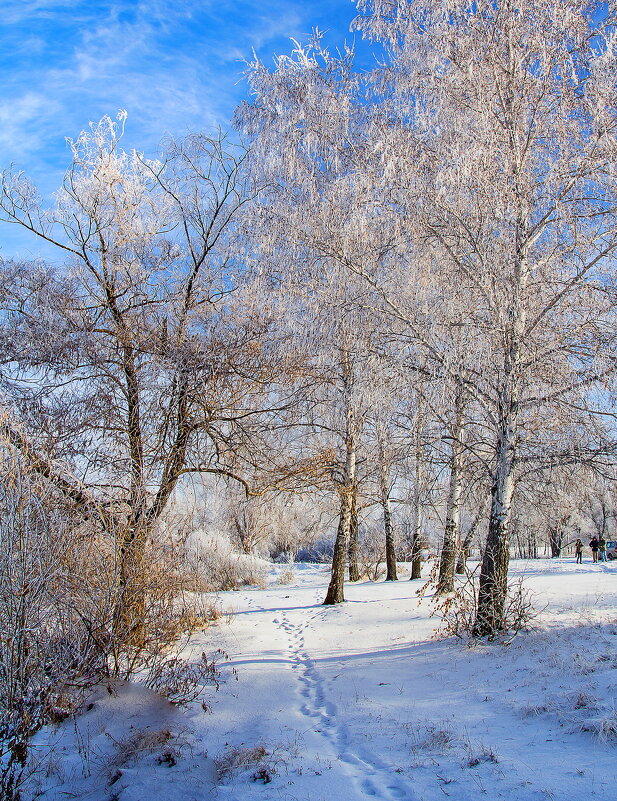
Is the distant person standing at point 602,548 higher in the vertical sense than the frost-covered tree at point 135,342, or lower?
lower

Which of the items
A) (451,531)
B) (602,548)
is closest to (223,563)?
(451,531)

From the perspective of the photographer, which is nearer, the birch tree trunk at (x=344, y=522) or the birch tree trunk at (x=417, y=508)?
the birch tree trunk at (x=417, y=508)

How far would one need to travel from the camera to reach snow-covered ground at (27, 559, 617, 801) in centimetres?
368

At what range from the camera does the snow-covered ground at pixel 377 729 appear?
3.68m

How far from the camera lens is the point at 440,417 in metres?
7.48

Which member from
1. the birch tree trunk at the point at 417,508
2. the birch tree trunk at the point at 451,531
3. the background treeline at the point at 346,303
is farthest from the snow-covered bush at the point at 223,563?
the background treeline at the point at 346,303

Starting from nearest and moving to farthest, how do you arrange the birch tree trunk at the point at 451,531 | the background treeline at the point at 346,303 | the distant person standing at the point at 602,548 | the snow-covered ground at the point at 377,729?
the snow-covered ground at the point at 377,729, the background treeline at the point at 346,303, the birch tree trunk at the point at 451,531, the distant person standing at the point at 602,548

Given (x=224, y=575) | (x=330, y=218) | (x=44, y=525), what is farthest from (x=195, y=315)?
(x=224, y=575)

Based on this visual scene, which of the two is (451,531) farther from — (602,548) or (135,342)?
(602,548)

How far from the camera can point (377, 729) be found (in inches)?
191

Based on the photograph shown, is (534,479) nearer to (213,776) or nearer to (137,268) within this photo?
(213,776)

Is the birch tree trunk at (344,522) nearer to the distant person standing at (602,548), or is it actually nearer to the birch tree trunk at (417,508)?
the birch tree trunk at (417,508)

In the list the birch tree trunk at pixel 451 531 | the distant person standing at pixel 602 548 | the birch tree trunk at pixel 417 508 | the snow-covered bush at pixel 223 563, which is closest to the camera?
the birch tree trunk at pixel 417 508

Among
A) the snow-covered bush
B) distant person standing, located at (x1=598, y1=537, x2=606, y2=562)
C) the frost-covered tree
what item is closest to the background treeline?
the frost-covered tree
